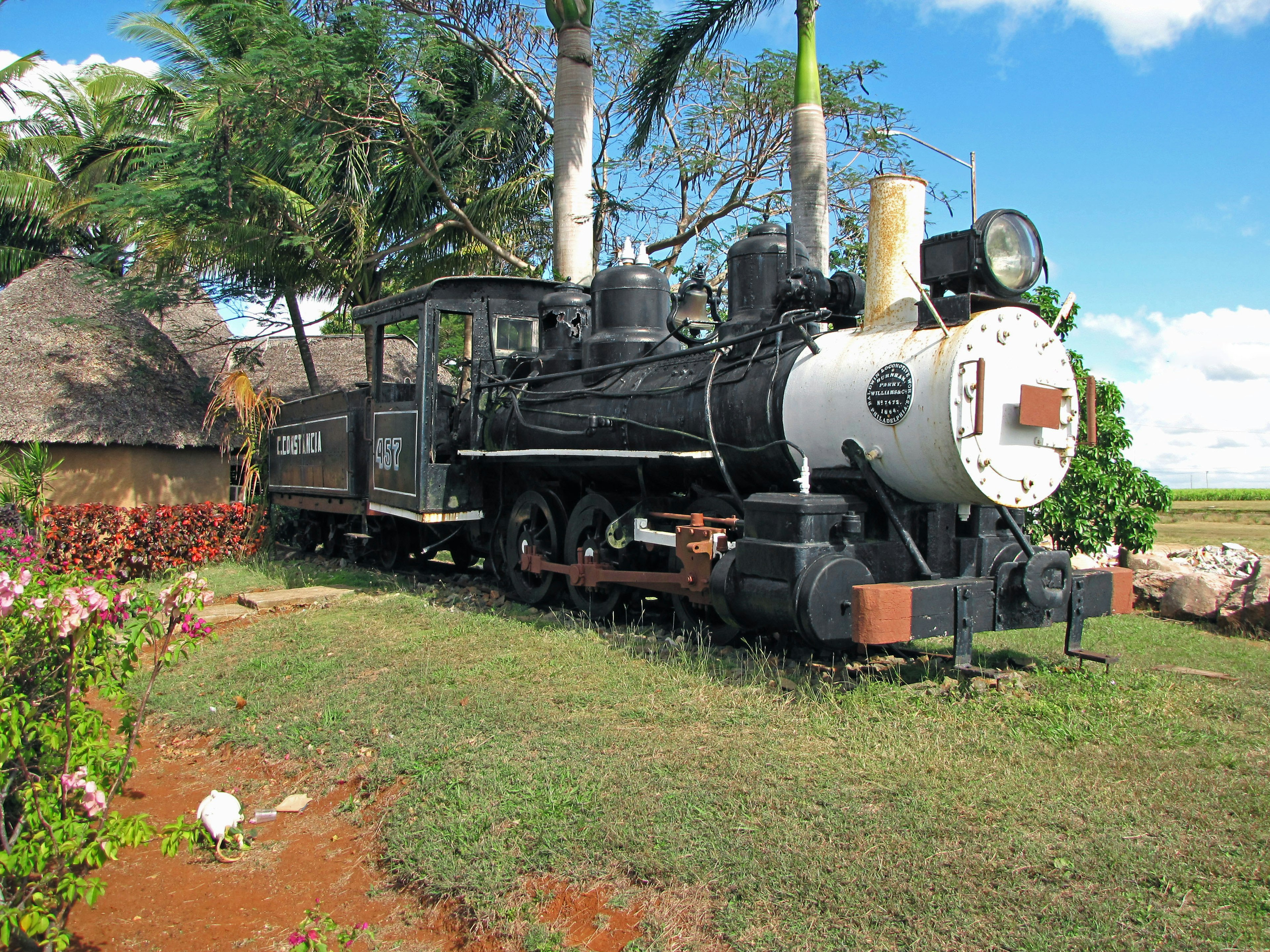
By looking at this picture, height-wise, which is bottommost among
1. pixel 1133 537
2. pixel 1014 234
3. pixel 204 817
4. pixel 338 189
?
pixel 204 817

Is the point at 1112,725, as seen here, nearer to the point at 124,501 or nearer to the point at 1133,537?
the point at 1133,537

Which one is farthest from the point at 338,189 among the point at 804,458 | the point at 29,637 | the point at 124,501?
the point at 29,637

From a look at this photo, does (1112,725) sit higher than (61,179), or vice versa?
(61,179)

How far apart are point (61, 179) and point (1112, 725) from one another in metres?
22.9

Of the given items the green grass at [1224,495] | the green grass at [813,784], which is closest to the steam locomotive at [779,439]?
the green grass at [813,784]

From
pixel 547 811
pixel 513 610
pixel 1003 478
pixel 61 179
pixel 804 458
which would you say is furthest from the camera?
pixel 61 179

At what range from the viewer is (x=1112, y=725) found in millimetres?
4191

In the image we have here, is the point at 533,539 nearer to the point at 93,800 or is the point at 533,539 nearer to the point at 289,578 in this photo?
the point at 289,578

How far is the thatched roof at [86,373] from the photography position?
13.6m

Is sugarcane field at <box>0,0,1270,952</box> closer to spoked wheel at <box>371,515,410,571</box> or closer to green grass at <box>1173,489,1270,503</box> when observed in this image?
spoked wheel at <box>371,515,410,571</box>

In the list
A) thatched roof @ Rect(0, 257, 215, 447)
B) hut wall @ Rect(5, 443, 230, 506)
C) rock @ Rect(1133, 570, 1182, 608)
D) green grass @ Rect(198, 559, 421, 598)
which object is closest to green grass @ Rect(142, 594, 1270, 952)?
rock @ Rect(1133, 570, 1182, 608)

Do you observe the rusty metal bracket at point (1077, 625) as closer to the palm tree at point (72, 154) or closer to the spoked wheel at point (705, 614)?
the spoked wheel at point (705, 614)

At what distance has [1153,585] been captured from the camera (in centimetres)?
865

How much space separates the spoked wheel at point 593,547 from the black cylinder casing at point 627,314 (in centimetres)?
109
